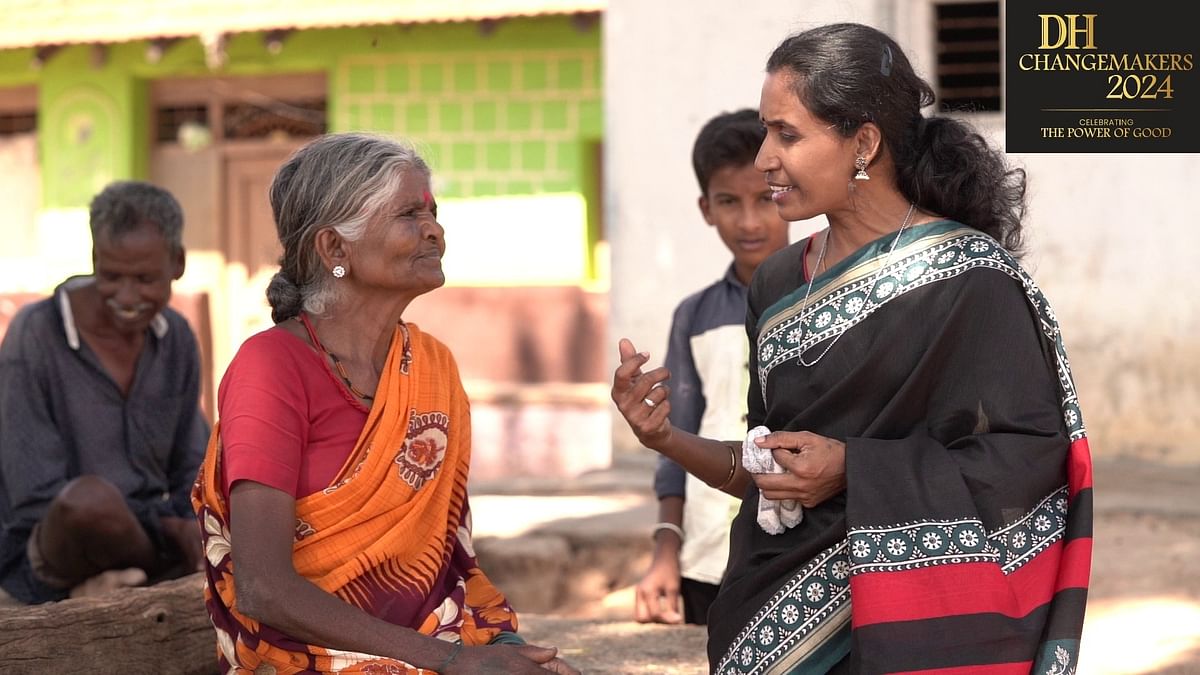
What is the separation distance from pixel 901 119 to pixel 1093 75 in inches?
60.2

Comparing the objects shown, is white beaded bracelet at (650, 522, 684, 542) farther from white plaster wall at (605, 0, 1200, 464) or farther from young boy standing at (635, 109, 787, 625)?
white plaster wall at (605, 0, 1200, 464)

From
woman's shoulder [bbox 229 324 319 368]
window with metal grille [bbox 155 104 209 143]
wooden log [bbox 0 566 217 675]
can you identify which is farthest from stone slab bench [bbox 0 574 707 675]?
window with metal grille [bbox 155 104 209 143]

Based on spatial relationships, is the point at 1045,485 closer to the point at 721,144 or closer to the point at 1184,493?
the point at 721,144

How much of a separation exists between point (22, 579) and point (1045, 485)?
334cm

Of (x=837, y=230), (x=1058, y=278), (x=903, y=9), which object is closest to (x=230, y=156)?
(x=903, y=9)

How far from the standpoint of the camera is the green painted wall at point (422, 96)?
12.4 meters

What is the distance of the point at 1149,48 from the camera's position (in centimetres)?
405

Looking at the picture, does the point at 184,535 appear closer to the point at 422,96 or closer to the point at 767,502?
the point at 767,502

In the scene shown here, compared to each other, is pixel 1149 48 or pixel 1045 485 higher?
pixel 1149 48

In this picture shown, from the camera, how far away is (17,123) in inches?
570

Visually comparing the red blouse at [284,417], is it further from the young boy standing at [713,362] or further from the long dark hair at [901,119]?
the young boy standing at [713,362]

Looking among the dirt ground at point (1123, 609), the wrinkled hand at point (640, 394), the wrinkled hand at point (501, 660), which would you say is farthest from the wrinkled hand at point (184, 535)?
the wrinkled hand at point (640, 394)

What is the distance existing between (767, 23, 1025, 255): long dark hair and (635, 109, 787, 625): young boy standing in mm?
1112

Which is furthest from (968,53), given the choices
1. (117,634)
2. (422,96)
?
(117,634)
